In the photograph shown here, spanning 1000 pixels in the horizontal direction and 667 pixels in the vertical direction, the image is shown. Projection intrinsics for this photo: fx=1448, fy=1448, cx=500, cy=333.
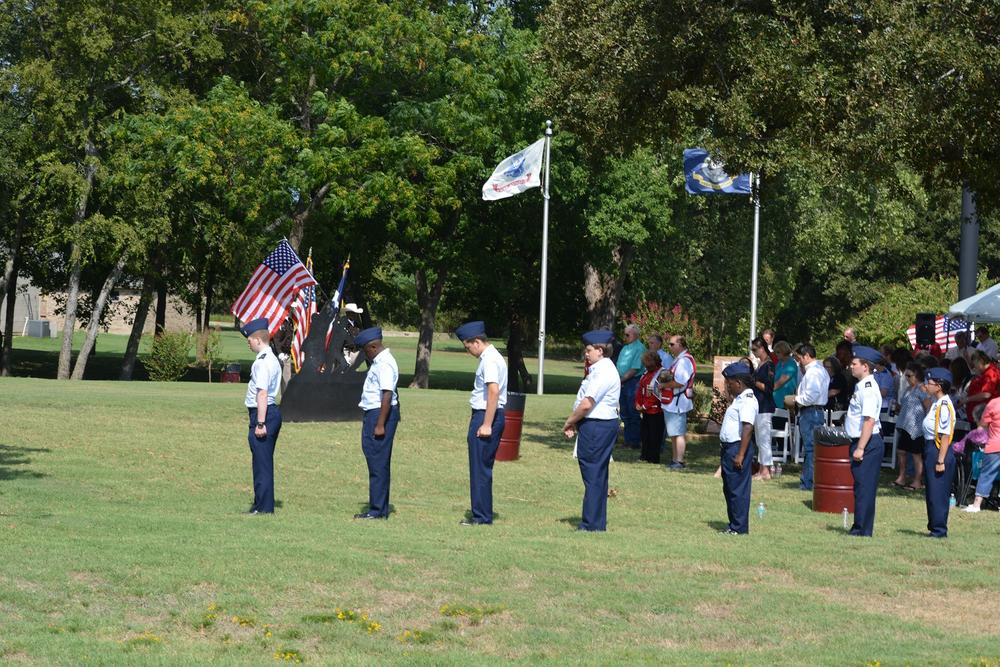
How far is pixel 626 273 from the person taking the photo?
48.0 m

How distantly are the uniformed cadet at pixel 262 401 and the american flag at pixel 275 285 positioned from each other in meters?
11.9

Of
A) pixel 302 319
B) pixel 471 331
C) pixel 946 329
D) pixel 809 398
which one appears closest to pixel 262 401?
pixel 471 331

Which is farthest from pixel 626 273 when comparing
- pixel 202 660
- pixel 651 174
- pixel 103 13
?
pixel 202 660

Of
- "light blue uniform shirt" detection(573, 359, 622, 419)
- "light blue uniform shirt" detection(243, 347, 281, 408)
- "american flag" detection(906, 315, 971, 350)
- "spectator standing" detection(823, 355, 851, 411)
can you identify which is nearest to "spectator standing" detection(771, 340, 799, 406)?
"spectator standing" detection(823, 355, 851, 411)

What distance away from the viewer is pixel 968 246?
22.5 m

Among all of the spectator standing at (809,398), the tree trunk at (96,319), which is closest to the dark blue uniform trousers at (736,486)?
the spectator standing at (809,398)

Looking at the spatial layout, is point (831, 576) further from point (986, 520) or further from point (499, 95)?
point (499, 95)

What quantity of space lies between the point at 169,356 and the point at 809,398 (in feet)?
92.4

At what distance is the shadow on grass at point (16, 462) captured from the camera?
53.2 ft

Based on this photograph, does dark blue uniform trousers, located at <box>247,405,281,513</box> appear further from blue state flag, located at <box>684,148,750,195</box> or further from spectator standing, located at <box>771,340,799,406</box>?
blue state flag, located at <box>684,148,750,195</box>

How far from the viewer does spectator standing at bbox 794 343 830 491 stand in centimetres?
1816

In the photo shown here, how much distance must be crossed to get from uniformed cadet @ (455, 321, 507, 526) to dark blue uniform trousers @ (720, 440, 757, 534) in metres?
2.17

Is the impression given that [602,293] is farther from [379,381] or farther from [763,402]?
[379,381]

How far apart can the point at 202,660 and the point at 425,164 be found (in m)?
33.5
